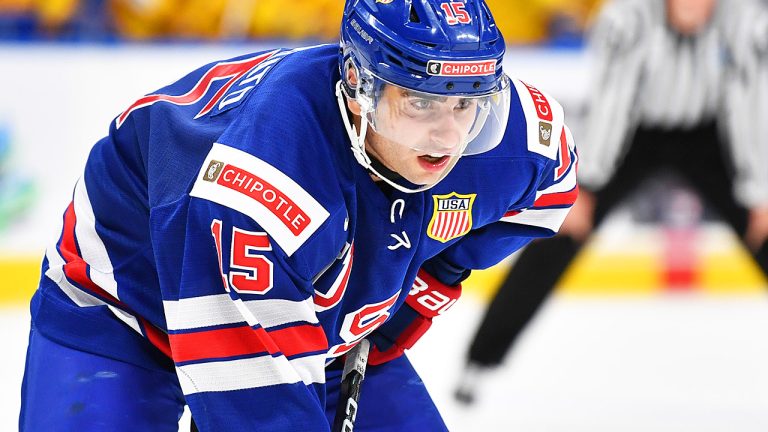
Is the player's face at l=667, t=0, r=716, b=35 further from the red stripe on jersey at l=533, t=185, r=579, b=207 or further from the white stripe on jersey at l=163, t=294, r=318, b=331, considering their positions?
the white stripe on jersey at l=163, t=294, r=318, b=331

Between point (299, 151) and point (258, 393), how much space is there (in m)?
0.33

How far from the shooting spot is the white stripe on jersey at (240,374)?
1.62 meters

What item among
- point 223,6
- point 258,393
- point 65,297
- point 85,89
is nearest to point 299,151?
point 258,393

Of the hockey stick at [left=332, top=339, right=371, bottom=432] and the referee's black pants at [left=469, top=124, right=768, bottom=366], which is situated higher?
the hockey stick at [left=332, top=339, right=371, bottom=432]

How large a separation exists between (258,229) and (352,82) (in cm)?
27

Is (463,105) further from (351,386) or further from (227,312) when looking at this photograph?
(351,386)

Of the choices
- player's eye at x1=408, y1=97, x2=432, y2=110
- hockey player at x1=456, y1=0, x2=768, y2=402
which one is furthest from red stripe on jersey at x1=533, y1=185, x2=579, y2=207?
hockey player at x1=456, y1=0, x2=768, y2=402

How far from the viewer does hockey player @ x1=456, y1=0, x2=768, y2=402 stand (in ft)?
11.7

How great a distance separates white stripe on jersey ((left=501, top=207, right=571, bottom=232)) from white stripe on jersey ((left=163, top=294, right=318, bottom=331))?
1.82 ft

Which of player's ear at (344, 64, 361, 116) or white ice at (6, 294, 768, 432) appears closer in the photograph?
player's ear at (344, 64, 361, 116)

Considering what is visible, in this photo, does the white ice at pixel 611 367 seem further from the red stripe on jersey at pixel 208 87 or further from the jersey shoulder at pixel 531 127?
the jersey shoulder at pixel 531 127

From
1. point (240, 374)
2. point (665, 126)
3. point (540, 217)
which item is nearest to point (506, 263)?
point (665, 126)

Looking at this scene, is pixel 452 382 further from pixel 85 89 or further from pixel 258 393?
pixel 258 393

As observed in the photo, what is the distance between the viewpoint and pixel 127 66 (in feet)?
14.6
